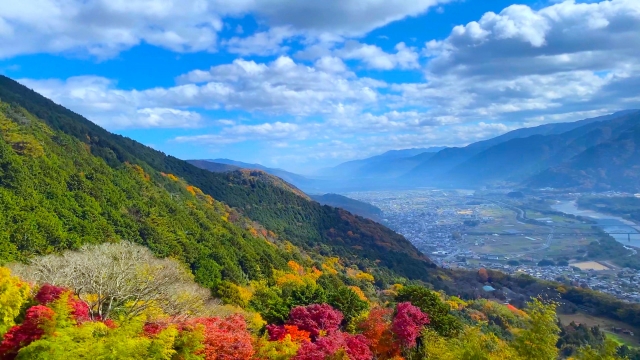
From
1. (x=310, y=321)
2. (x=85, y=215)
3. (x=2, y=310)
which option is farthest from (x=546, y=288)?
(x=2, y=310)

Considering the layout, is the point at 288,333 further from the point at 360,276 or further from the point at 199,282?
the point at 360,276

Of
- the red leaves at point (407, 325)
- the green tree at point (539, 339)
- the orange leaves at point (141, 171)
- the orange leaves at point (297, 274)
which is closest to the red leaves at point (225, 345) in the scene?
the red leaves at point (407, 325)

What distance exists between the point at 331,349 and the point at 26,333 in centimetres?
966

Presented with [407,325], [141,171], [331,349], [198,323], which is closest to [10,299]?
[198,323]

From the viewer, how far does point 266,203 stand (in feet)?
335

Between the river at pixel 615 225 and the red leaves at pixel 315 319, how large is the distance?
128 meters

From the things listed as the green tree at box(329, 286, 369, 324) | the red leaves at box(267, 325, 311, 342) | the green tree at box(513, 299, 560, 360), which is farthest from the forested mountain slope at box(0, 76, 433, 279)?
the green tree at box(513, 299, 560, 360)

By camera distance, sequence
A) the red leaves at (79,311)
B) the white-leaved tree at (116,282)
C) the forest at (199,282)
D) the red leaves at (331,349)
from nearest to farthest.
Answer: the forest at (199,282) < the red leaves at (331,349) < the red leaves at (79,311) < the white-leaved tree at (116,282)

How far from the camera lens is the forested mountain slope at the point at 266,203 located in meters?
73.9

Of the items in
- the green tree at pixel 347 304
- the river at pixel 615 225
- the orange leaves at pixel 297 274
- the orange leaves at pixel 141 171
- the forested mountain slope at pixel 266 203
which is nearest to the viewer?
the green tree at pixel 347 304

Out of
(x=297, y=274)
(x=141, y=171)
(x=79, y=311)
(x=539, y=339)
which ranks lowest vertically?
(x=297, y=274)

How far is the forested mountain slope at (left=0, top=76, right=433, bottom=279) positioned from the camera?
73938mm

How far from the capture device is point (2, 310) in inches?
608

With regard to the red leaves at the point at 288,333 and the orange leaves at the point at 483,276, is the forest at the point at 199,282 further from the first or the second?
the orange leaves at the point at 483,276
